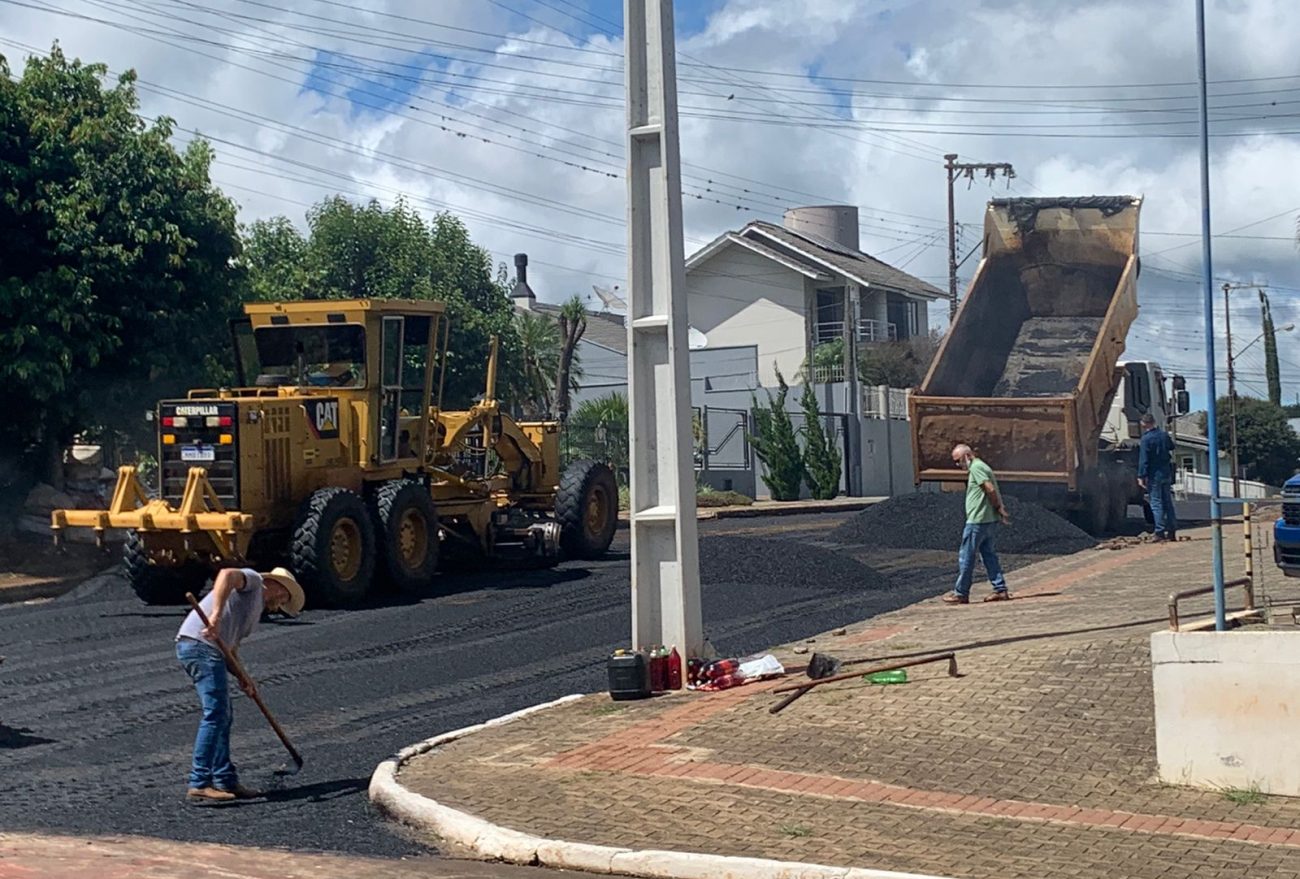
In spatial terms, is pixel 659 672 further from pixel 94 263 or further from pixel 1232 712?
pixel 94 263

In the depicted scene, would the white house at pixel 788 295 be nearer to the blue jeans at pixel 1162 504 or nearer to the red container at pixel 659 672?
the blue jeans at pixel 1162 504

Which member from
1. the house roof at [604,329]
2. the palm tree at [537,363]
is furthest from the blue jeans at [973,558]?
the house roof at [604,329]

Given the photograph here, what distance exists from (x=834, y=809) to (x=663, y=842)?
101 cm

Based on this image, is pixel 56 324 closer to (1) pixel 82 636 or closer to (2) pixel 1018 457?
(1) pixel 82 636

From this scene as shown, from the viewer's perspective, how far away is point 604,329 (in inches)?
2630

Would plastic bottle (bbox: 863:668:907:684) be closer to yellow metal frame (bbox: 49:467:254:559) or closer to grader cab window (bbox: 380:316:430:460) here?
yellow metal frame (bbox: 49:467:254:559)

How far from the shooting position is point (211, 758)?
29.4ft

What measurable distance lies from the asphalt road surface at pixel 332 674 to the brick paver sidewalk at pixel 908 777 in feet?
2.79

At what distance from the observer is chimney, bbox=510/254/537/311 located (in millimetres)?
70625

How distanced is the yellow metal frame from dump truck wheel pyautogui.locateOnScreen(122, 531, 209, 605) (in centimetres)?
40

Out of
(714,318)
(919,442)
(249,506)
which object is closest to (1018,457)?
(919,442)

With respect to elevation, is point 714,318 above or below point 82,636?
above

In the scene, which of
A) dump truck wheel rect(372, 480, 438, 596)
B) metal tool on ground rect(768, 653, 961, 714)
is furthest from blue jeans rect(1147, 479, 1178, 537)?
metal tool on ground rect(768, 653, 961, 714)

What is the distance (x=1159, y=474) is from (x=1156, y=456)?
0.32 meters
